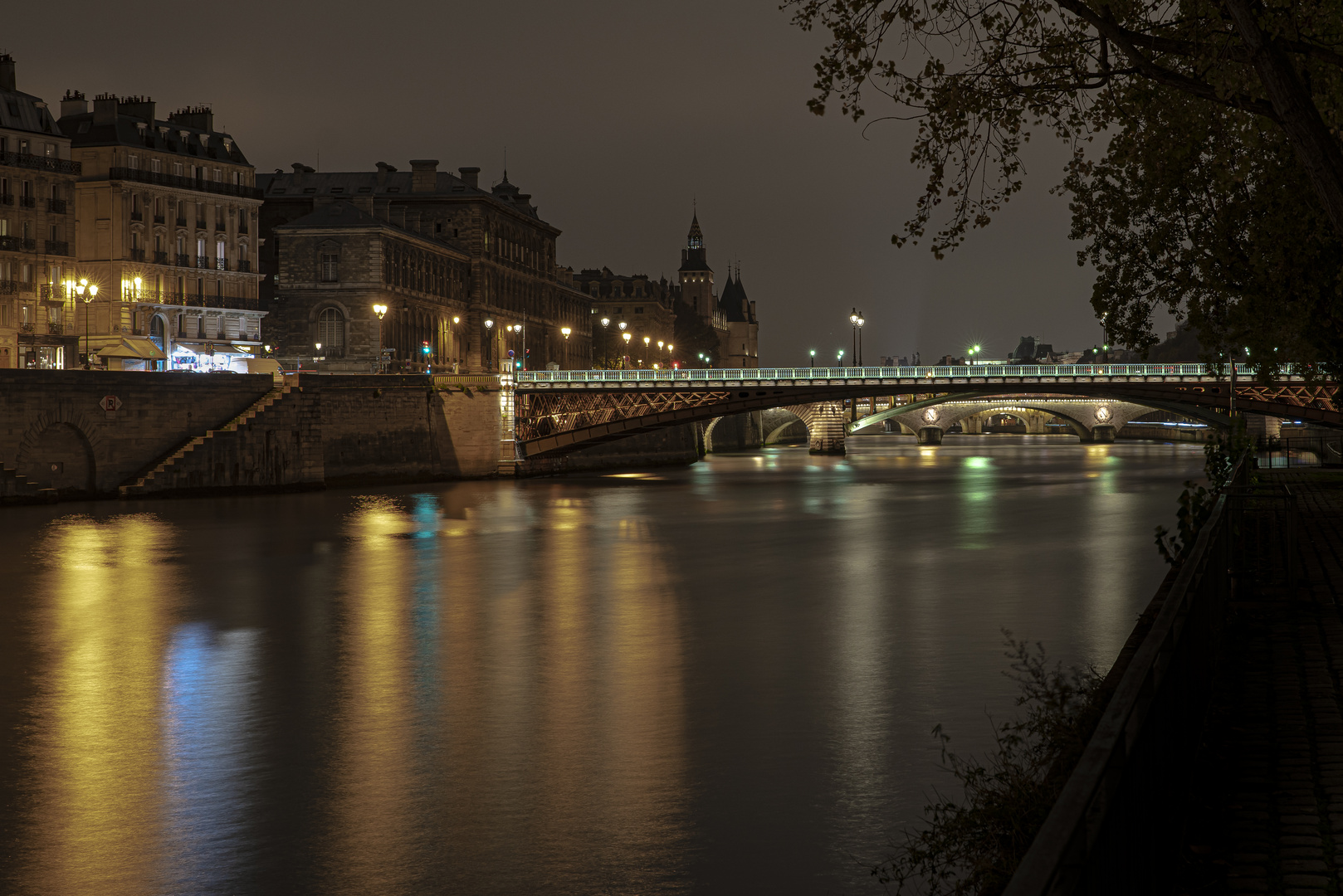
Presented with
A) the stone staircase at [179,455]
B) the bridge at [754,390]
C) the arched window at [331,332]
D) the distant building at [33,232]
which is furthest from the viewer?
the arched window at [331,332]

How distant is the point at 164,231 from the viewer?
7806cm

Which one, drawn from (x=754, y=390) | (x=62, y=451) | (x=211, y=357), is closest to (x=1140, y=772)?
(x=62, y=451)

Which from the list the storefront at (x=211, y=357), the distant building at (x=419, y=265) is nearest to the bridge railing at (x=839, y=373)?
the distant building at (x=419, y=265)

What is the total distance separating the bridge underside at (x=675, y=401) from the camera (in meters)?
67.3

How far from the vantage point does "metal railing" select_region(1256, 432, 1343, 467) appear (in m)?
58.0

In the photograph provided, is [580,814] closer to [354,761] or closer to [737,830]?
[737,830]

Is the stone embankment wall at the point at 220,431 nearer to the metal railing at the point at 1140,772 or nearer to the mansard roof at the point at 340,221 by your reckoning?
the mansard roof at the point at 340,221

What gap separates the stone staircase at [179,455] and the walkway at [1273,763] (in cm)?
4558

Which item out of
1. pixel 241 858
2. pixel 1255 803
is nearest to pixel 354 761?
pixel 241 858

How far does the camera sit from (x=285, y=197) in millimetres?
92688

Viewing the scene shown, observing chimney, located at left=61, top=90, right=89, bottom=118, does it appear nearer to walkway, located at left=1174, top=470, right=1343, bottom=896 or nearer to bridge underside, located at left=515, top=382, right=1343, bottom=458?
bridge underside, located at left=515, top=382, right=1343, bottom=458

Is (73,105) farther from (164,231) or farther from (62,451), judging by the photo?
(62,451)

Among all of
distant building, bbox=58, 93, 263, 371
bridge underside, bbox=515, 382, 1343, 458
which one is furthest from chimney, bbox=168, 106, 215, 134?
bridge underside, bbox=515, 382, 1343, 458

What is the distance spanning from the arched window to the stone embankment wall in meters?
18.3
